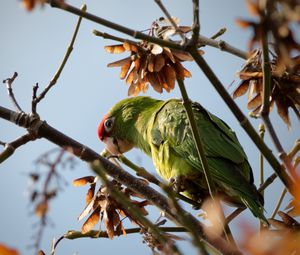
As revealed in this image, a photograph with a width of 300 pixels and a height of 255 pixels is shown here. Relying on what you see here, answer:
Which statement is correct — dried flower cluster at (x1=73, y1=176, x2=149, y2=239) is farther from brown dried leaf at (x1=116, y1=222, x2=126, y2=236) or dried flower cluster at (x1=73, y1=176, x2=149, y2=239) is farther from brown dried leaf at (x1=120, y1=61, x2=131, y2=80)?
brown dried leaf at (x1=120, y1=61, x2=131, y2=80)

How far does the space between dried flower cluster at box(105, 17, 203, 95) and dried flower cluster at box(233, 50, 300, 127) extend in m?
0.26

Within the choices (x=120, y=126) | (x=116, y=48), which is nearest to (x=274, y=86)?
(x=116, y=48)

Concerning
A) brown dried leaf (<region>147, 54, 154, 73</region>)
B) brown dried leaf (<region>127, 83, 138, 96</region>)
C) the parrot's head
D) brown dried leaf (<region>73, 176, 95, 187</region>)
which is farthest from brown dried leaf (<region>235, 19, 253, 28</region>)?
the parrot's head

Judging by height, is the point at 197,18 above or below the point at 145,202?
above

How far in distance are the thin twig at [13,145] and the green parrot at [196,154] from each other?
1370mm

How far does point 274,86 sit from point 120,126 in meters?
2.64

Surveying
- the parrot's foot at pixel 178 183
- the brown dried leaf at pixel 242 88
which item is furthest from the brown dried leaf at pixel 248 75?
the parrot's foot at pixel 178 183

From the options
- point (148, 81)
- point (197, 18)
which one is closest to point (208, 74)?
point (197, 18)

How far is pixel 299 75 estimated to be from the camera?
6.42ft

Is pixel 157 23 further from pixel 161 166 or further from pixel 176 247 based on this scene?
pixel 161 166

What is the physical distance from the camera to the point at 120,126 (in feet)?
15.0

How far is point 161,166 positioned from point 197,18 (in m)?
2.29

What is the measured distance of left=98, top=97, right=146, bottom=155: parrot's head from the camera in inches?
177

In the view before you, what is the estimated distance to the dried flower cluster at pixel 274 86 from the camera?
1.97 m
